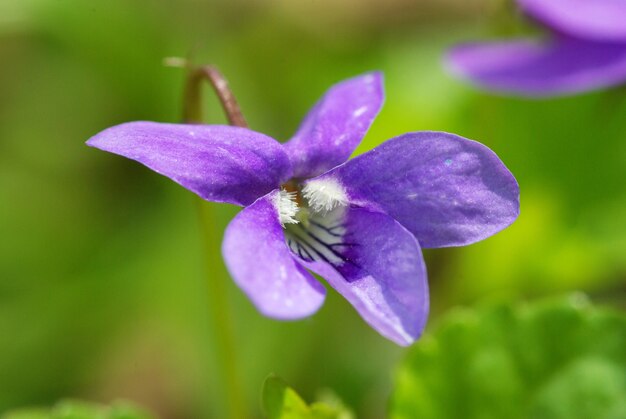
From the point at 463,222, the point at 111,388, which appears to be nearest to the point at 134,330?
the point at 111,388

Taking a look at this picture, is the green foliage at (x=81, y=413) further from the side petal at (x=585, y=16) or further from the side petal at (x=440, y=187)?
the side petal at (x=585, y=16)

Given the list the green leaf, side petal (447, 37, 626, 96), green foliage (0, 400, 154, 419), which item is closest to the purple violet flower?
the green leaf

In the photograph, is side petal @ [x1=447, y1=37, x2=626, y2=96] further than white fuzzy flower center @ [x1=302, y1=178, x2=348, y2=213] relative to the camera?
Yes

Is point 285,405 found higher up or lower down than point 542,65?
lower down

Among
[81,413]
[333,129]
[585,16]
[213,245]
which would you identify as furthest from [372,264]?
[585,16]

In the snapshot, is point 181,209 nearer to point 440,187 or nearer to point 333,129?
point 333,129

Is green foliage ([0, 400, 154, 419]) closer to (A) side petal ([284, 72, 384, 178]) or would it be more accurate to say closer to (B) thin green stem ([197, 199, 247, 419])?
(B) thin green stem ([197, 199, 247, 419])

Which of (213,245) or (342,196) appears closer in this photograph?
(342,196)

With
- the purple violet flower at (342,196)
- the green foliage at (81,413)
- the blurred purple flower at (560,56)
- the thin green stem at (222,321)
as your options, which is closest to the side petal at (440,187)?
the purple violet flower at (342,196)
